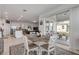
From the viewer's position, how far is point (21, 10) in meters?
1.98

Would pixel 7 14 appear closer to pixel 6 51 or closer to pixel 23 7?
pixel 23 7

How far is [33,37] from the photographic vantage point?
2078 millimetres

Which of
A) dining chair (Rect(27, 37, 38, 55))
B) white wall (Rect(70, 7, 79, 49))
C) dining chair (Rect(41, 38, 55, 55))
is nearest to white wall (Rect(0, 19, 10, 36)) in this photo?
dining chair (Rect(27, 37, 38, 55))

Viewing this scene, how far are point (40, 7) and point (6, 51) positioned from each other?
1.11 metres

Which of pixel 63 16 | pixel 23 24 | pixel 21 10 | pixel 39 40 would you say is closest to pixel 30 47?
pixel 39 40

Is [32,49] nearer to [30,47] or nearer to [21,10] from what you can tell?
[30,47]

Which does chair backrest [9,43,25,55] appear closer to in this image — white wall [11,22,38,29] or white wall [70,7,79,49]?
white wall [11,22,38,29]

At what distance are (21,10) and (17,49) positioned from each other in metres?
0.80

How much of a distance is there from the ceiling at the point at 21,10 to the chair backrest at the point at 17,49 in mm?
566

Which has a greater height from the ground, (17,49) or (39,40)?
(39,40)

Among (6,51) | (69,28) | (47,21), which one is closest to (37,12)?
(47,21)

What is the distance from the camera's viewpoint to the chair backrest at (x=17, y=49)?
1.99m

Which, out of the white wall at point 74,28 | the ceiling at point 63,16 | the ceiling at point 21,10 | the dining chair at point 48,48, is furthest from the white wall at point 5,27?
the white wall at point 74,28

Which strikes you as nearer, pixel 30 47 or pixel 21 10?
pixel 21 10
